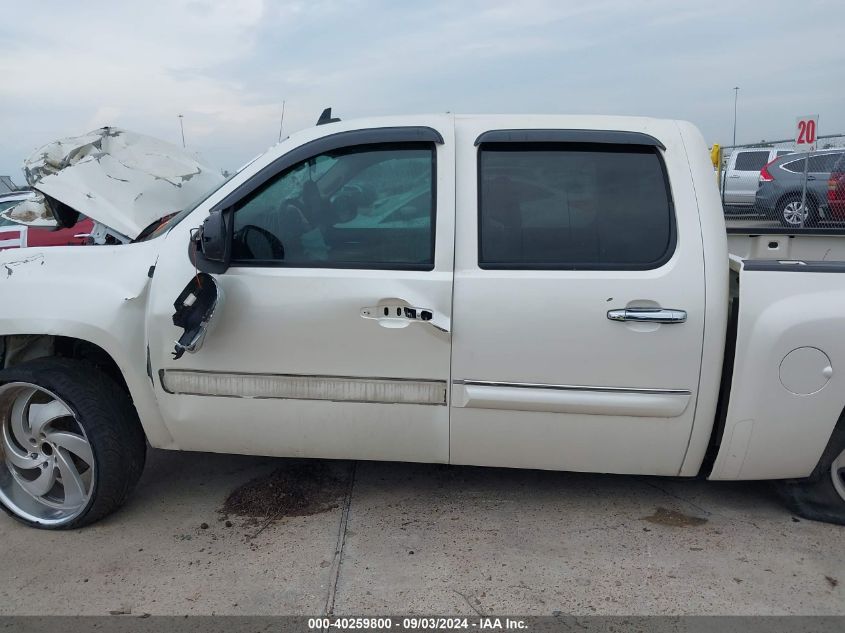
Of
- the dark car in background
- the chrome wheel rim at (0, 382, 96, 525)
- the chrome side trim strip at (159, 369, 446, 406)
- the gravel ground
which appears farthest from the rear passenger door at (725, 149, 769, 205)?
the chrome wheel rim at (0, 382, 96, 525)

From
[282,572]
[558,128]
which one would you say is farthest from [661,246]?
[282,572]

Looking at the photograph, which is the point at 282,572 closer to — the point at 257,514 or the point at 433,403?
the point at 257,514

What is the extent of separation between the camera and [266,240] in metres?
3.12

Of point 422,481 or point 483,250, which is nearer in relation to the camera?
point 483,250

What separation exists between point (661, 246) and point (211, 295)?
191 cm

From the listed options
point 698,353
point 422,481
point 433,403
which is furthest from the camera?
point 422,481

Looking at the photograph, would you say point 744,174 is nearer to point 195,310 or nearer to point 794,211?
point 794,211

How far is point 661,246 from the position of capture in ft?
9.65

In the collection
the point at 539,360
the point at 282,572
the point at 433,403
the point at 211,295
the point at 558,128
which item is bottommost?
the point at 282,572

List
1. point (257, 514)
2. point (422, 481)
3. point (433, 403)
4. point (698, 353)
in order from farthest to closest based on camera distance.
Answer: point (422, 481) < point (257, 514) < point (433, 403) < point (698, 353)

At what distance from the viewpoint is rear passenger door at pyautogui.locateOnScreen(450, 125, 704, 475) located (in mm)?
2887

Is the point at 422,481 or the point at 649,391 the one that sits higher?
the point at 649,391

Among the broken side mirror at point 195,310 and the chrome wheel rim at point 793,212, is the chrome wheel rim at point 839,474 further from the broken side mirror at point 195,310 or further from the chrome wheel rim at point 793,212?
the chrome wheel rim at point 793,212

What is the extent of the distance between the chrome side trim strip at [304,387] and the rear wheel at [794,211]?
11.8 meters
